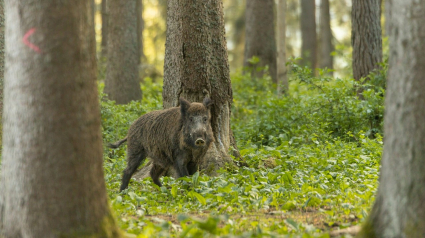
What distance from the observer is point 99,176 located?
154 inches

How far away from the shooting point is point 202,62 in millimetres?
7828

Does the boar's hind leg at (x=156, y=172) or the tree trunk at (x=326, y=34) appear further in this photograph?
the tree trunk at (x=326, y=34)

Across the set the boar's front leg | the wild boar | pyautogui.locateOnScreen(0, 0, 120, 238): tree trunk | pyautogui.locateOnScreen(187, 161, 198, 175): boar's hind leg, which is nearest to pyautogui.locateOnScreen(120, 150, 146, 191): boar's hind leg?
the wild boar

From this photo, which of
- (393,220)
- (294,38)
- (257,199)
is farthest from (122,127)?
(294,38)

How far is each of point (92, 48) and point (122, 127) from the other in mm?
7631

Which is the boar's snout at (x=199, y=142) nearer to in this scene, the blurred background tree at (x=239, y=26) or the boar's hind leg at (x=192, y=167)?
the boar's hind leg at (x=192, y=167)

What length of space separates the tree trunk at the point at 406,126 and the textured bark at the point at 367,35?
896 centimetres

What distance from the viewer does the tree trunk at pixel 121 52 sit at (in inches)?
595

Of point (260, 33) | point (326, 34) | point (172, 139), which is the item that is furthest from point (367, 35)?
point (326, 34)

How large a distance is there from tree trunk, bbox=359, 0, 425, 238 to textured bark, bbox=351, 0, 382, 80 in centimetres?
896

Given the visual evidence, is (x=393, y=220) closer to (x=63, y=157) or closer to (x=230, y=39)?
(x=63, y=157)

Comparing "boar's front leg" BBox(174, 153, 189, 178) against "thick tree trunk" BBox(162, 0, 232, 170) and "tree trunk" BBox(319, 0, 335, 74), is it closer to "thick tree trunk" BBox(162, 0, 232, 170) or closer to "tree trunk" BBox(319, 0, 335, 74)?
"thick tree trunk" BBox(162, 0, 232, 170)

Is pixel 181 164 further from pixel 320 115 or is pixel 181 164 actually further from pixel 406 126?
pixel 320 115

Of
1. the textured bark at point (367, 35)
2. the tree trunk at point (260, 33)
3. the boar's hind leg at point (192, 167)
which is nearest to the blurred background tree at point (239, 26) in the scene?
the tree trunk at point (260, 33)
